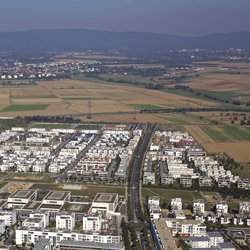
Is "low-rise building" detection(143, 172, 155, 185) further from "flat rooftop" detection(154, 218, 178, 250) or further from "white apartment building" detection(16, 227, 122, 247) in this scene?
"white apartment building" detection(16, 227, 122, 247)

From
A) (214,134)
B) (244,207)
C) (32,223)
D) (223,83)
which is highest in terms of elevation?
(223,83)

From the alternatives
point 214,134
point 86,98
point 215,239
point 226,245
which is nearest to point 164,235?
point 215,239

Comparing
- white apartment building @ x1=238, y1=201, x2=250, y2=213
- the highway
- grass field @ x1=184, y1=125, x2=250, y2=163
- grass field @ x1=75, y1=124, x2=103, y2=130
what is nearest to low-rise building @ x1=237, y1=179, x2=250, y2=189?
white apartment building @ x1=238, y1=201, x2=250, y2=213

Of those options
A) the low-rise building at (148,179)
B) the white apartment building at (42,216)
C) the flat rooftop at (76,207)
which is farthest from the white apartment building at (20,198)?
the low-rise building at (148,179)

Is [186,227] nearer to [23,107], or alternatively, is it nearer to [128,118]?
[128,118]

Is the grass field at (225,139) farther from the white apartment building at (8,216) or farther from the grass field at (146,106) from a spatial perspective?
the white apartment building at (8,216)

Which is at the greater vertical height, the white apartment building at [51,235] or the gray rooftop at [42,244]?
the gray rooftop at [42,244]
